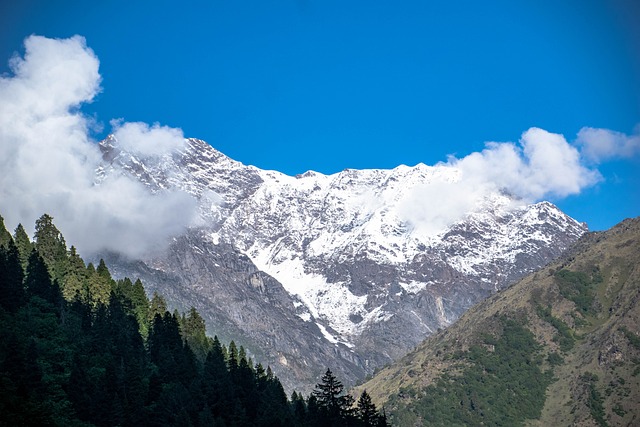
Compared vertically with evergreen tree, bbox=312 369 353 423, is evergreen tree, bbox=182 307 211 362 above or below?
above

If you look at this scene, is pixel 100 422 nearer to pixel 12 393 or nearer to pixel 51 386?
pixel 51 386

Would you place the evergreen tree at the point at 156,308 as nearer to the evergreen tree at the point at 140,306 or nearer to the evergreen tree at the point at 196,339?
the evergreen tree at the point at 140,306

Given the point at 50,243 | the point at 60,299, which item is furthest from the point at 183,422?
the point at 50,243

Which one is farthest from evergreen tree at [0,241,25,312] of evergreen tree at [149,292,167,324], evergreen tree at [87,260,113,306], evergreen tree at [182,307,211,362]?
evergreen tree at [182,307,211,362]

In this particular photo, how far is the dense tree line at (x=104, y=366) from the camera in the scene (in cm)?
11419

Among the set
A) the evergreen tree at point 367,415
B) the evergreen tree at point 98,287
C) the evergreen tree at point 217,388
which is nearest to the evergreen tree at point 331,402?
the evergreen tree at point 367,415

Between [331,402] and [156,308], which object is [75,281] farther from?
[331,402]

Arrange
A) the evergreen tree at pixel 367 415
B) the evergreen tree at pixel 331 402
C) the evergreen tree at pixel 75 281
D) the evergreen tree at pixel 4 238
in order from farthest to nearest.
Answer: the evergreen tree at pixel 75 281 < the evergreen tree at pixel 4 238 < the evergreen tree at pixel 367 415 < the evergreen tree at pixel 331 402

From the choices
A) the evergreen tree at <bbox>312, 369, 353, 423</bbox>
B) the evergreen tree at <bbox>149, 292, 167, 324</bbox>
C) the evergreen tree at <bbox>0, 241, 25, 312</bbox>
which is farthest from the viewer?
the evergreen tree at <bbox>149, 292, 167, 324</bbox>

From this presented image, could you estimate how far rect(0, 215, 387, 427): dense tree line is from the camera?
114m

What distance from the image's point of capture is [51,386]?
11638 cm

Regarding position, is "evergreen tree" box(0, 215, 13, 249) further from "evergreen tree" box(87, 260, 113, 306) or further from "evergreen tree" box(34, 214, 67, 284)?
"evergreen tree" box(87, 260, 113, 306)

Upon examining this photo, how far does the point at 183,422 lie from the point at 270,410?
22140mm

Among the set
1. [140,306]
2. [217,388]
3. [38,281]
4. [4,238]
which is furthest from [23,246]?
[217,388]
